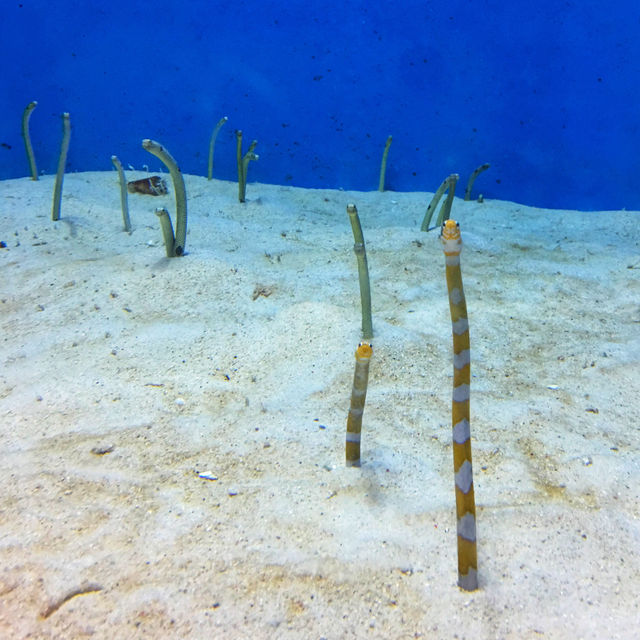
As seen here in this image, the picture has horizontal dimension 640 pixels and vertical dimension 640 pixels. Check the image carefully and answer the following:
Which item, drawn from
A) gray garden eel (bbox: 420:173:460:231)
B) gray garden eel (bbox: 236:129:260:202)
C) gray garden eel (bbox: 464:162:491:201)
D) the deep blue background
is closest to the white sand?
gray garden eel (bbox: 420:173:460:231)

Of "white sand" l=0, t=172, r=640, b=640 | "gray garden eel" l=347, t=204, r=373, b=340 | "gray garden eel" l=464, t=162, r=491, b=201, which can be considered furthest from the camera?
"gray garden eel" l=464, t=162, r=491, b=201

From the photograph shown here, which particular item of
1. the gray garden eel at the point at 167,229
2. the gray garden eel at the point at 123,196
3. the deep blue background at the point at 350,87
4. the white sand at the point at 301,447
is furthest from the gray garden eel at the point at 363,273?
the deep blue background at the point at 350,87

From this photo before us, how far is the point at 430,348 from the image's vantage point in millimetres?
2344

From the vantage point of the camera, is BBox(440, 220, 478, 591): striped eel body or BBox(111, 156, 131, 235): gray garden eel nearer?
BBox(440, 220, 478, 591): striped eel body

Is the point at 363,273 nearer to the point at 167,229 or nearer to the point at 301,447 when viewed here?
the point at 301,447

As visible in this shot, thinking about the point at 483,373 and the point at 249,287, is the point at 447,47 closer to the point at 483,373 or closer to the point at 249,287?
the point at 249,287

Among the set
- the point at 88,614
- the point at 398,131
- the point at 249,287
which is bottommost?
the point at 88,614

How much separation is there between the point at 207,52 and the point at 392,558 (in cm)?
533

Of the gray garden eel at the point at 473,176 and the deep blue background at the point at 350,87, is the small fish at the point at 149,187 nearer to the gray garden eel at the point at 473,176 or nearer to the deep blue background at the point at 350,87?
the deep blue background at the point at 350,87

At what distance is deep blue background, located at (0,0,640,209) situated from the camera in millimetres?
4887

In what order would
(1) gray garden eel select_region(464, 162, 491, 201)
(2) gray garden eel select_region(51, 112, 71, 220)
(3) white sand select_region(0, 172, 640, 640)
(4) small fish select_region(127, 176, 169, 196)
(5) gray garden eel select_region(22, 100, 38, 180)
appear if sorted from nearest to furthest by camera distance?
(3) white sand select_region(0, 172, 640, 640) → (2) gray garden eel select_region(51, 112, 71, 220) → (5) gray garden eel select_region(22, 100, 38, 180) → (4) small fish select_region(127, 176, 169, 196) → (1) gray garden eel select_region(464, 162, 491, 201)

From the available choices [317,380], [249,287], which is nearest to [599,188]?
[249,287]

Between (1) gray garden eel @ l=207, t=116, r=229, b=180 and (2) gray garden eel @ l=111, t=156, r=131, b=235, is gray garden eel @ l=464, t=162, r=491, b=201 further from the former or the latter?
(2) gray garden eel @ l=111, t=156, r=131, b=235

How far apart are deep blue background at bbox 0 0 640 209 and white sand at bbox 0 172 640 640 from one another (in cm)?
215
